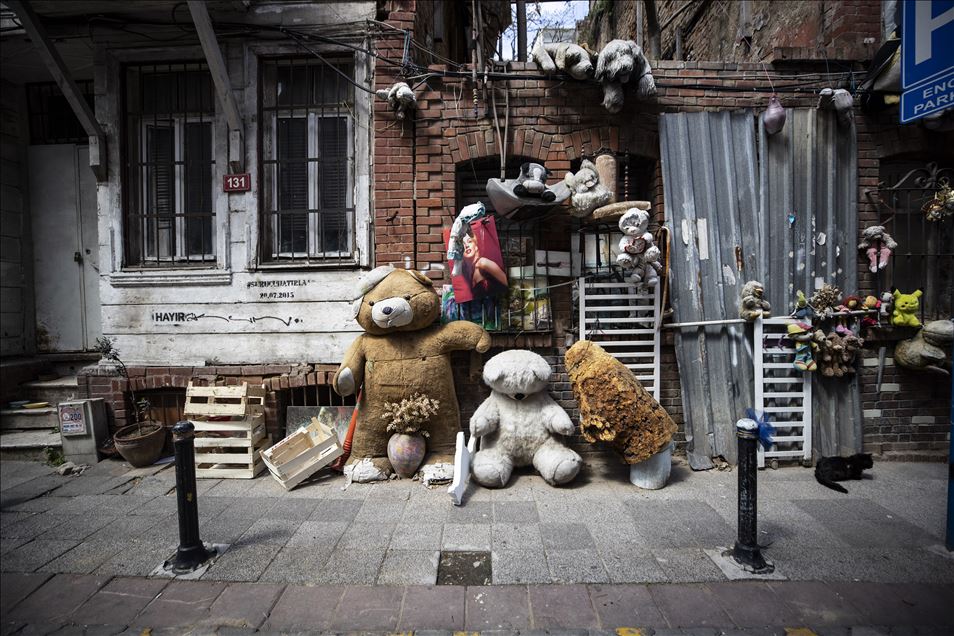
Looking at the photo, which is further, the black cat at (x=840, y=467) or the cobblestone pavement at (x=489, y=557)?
the black cat at (x=840, y=467)

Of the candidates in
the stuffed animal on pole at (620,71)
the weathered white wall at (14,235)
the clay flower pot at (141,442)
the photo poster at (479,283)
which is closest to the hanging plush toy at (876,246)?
the stuffed animal on pole at (620,71)

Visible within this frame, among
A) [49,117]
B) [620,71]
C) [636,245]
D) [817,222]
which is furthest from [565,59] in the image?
[49,117]

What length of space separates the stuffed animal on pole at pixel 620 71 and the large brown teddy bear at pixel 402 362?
2606mm

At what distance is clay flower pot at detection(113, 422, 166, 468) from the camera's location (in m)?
4.41

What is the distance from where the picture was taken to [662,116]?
14.7 feet

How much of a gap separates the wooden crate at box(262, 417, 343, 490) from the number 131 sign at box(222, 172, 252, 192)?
8.86 feet

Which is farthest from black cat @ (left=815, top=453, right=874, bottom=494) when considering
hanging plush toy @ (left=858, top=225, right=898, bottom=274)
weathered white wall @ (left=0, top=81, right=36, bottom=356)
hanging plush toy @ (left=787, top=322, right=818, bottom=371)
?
weathered white wall @ (left=0, top=81, right=36, bottom=356)

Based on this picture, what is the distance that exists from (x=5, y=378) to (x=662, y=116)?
813 cm

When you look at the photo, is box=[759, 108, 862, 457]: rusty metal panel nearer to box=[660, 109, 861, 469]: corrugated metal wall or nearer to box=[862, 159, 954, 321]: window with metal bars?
box=[660, 109, 861, 469]: corrugated metal wall

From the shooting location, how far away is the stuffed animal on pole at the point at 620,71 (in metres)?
4.08

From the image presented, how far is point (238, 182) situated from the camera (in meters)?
4.72

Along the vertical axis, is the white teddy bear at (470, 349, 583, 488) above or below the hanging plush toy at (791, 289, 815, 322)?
below

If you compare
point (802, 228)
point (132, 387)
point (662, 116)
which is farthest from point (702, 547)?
point (132, 387)

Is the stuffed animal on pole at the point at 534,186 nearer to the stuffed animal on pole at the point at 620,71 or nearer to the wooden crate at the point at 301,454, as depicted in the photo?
the stuffed animal on pole at the point at 620,71
